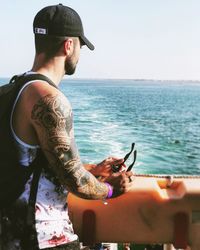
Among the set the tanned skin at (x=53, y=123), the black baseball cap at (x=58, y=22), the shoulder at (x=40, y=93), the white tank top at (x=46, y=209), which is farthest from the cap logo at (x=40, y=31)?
the white tank top at (x=46, y=209)

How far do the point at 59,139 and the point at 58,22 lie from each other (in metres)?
0.58

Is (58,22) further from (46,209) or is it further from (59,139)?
(46,209)

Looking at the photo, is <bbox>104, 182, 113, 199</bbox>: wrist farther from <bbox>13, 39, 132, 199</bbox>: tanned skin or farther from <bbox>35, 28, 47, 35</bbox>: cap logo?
<bbox>35, 28, 47, 35</bbox>: cap logo

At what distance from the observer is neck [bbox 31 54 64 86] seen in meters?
2.17

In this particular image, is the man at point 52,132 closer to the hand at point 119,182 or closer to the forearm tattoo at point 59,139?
the forearm tattoo at point 59,139

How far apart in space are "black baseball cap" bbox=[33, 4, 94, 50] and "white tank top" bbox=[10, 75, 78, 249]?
56 centimetres

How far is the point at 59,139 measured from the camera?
6.65ft

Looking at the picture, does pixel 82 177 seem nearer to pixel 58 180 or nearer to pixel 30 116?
pixel 58 180

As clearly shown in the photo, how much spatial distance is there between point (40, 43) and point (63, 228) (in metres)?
Answer: 0.89

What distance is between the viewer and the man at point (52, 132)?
78.7 inches

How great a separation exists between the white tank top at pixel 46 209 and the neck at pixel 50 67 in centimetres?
35

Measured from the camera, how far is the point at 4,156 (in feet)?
6.79

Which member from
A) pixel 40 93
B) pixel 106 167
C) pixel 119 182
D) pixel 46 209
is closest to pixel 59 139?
pixel 40 93

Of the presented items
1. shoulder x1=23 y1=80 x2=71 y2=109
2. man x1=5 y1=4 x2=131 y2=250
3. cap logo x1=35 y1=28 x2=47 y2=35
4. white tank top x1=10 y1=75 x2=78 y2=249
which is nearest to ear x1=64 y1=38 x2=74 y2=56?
man x1=5 y1=4 x2=131 y2=250
